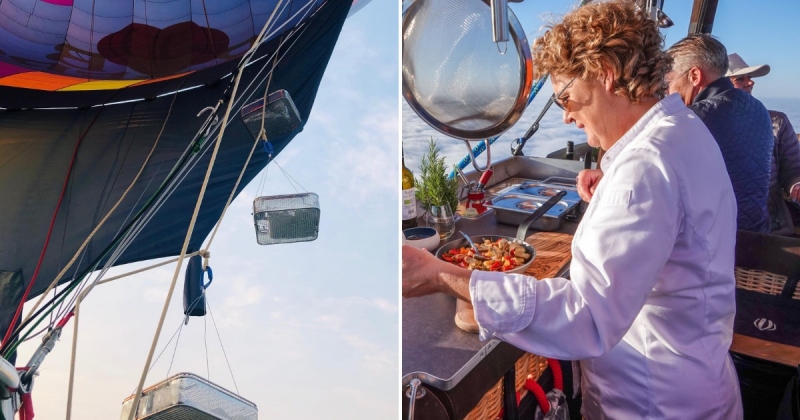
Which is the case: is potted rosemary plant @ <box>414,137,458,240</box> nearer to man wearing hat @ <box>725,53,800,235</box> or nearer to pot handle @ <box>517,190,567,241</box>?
pot handle @ <box>517,190,567,241</box>

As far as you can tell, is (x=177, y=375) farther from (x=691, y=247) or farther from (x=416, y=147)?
(x=691, y=247)

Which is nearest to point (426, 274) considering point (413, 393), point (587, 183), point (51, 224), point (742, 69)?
point (413, 393)

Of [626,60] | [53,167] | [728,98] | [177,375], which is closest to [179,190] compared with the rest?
[53,167]

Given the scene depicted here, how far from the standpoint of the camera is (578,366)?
44.4 inches

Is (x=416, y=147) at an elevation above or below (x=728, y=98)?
below

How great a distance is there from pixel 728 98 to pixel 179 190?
14.8 feet

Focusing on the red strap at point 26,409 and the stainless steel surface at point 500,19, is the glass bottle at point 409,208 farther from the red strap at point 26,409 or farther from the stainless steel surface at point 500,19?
the red strap at point 26,409

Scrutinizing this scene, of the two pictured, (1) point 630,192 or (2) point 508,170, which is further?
(2) point 508,170

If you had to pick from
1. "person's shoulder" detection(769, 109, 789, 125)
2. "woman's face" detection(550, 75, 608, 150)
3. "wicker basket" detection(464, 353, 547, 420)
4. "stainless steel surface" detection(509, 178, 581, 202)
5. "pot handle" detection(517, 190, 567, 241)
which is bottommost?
"wicker basket" detection(464, 353, 547, 420)

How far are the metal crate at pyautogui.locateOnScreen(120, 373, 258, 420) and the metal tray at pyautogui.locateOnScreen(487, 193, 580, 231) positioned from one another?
1009 millimetres

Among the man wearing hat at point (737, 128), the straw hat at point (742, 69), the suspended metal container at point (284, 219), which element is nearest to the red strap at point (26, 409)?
the suspended metal container at point (284, 219)

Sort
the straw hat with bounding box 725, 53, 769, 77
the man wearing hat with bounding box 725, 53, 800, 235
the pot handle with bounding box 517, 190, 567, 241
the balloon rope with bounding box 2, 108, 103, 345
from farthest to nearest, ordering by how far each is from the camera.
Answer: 1. the balloon rope with bounding box 2, 108, 103, 345
2. the straw hat with bounding box 725, 53, 769, 77
3. the man wearing hat with bounding box 725, 53, 800, 235
4. the pot handle with bounding box 517, 190, 567, 241

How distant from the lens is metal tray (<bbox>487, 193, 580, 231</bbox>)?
56.4 inches

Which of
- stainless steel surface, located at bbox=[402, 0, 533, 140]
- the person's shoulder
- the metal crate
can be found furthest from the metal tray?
the person's shoulder
